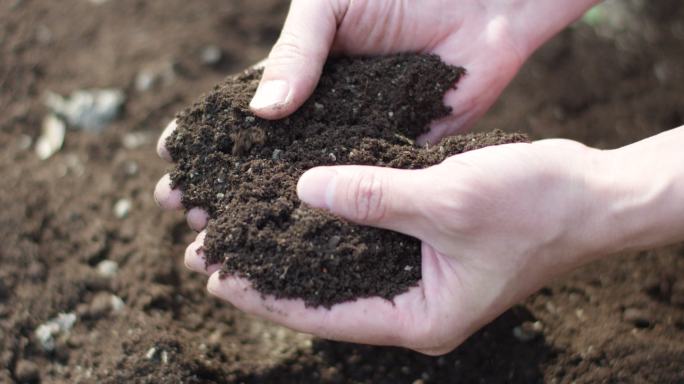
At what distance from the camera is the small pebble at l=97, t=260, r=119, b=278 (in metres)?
2.26

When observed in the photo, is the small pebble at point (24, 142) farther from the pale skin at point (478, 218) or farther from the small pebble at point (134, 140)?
the pale skin at point (478, 218)

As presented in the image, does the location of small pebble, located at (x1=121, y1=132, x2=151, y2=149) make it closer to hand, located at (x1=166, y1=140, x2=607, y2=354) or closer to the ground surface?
the ground surface

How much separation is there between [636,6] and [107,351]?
314 cm

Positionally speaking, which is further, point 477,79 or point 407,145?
point 477,79

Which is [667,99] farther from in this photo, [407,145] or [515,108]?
[407,145]

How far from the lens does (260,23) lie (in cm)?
322

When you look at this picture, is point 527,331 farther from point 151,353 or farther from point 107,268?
point 107,268

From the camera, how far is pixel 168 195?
1.93m

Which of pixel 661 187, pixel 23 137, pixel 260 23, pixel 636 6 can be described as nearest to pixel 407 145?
pixel 661 187

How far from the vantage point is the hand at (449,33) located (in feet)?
6.66

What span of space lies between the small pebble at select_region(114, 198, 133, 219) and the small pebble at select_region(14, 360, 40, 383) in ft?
2.20

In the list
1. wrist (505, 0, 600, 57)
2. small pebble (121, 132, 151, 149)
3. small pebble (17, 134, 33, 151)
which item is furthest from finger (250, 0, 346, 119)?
small pebble (17, 134, 33, 151)

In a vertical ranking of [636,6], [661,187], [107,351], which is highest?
[661,187]

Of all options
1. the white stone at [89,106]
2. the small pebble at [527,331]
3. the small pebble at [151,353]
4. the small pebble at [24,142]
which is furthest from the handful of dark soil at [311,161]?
the small pebble at [24,142]
